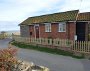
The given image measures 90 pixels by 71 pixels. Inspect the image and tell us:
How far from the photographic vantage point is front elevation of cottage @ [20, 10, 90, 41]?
29.8 m

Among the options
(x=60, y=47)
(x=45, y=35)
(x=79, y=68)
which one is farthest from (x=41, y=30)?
Answer: (x=79, y=68)

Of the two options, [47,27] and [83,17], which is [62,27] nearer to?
[83,17]

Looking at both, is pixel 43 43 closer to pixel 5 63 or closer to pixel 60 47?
pixel 60 47

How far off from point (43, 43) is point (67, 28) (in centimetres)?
394

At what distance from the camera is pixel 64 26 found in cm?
A: 3106

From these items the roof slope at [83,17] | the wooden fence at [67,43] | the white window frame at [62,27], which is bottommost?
the wooden fence at [67,43]

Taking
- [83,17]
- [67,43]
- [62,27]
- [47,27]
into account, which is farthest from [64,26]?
[67,43]

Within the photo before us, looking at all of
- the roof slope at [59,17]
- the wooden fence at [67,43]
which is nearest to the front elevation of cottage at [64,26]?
the roof slope at [59,17]

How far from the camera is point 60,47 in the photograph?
25734 millimetres

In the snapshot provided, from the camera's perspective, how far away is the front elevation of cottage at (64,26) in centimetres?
2979

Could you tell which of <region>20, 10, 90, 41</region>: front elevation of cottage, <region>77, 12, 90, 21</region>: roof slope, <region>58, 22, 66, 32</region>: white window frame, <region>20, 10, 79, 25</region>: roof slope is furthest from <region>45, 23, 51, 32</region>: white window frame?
<region>77, 12, 90, 21</region>: roof slope

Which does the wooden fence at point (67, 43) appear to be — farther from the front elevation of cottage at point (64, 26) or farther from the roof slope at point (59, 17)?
the roof slope at point (59, 17)

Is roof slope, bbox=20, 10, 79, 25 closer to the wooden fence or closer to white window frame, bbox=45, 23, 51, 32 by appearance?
white window frame, bbox=45, 23, 51, 32

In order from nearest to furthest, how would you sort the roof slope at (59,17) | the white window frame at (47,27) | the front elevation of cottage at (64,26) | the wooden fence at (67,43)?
the wooden fence at (67,43) < the front elevation of cottage at (64,26) < the roof slope at (59,17) < the white window frame at (47,27)
